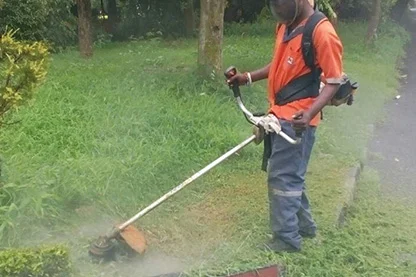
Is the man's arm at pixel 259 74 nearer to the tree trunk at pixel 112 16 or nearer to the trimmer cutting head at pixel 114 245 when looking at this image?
the trimmer cutting head at pixel 114 245

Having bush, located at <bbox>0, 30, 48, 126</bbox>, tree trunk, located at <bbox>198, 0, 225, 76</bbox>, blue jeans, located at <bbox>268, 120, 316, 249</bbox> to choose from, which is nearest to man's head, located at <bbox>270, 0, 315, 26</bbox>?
blue jeans, located at <bbox>268, 120, 316, 249</bbox>

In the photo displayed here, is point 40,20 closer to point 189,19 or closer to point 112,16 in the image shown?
point 189,19

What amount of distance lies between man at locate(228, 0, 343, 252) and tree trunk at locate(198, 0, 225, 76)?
358 centimetres

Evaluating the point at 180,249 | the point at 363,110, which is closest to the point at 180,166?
the point at 180,249

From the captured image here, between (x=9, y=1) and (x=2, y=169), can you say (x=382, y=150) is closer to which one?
(x=2, y=169)

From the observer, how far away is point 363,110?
26.8 ft

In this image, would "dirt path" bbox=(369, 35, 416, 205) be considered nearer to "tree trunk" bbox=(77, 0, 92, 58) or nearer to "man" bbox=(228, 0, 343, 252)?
"man" bbox=(228, 0, 343, 252)

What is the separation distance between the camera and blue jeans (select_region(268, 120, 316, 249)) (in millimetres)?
3807

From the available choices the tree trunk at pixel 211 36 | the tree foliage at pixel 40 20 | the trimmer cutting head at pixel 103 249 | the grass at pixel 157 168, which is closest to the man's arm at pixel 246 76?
the grass at pixel 157 168

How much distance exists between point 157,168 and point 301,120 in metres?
1.79

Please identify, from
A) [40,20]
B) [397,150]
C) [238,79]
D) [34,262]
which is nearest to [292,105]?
[238,79]

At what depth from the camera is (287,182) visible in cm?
385

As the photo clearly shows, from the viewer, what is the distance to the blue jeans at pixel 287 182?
3.81m

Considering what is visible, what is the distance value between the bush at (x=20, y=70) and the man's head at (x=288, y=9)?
1.31 metres
